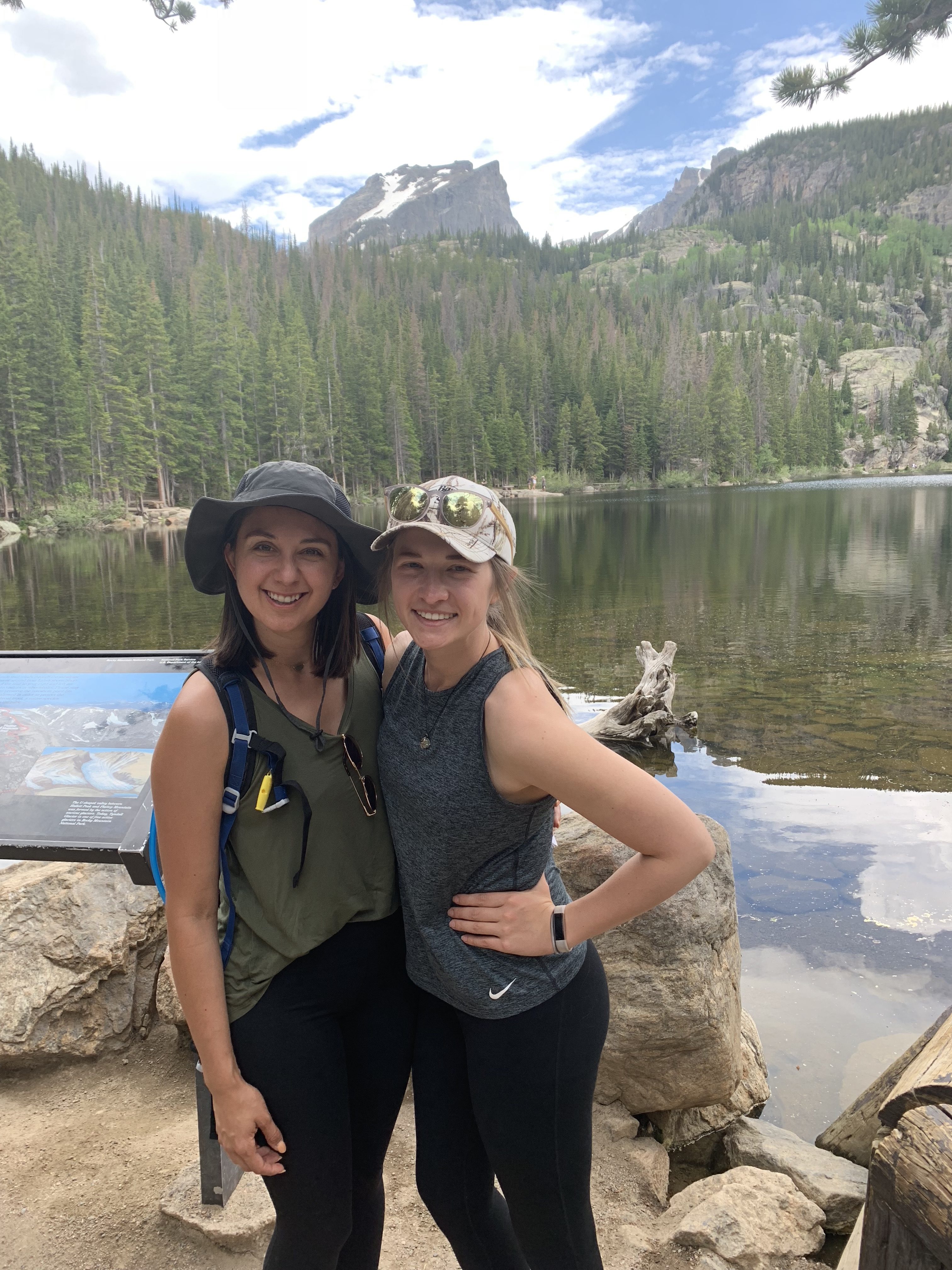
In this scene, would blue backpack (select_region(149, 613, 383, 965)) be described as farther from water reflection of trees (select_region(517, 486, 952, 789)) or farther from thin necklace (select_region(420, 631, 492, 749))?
water reflection of trees (select_region(517, 486, 952, 789))

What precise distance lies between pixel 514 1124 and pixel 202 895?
0.70 m

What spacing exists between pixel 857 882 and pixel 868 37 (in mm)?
4978

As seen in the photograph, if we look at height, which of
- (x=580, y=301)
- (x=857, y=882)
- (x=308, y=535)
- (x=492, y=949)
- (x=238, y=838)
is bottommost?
(x=857, y=882)

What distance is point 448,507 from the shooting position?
59.0 inches

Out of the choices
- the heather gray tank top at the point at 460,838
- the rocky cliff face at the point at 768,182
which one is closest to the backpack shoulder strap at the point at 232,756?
the heather gray tank top at the point at 460,838

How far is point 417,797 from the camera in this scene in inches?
58.4

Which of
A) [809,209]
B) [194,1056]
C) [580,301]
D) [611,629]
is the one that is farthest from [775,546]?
[809,209]

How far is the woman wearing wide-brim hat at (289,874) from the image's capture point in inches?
56.2

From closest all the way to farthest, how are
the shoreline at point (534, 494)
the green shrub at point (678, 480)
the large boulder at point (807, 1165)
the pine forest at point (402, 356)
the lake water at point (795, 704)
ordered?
the large boulder at point (807, 1165)
the lake water at point (795, 704)
the shoreline at point (534, 494)
the pine forest at point (402, 356)
the green shrub at point (678, 480)

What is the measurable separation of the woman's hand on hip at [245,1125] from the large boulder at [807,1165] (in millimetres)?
1842

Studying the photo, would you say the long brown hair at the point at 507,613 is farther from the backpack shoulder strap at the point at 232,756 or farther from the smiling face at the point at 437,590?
the backpack shoulder strap at the point at 232,756

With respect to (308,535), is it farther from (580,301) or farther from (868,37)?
(580,301)

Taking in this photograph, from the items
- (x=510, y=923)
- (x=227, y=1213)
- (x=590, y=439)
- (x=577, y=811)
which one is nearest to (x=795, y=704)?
(x=227, y=1213)

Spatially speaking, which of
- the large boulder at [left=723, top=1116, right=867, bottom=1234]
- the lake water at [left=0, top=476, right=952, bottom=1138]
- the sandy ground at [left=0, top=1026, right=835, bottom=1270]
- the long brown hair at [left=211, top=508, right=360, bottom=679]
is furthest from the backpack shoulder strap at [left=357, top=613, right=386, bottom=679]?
the lake water at [left=0, top=476, right=952, bottom=1138]
